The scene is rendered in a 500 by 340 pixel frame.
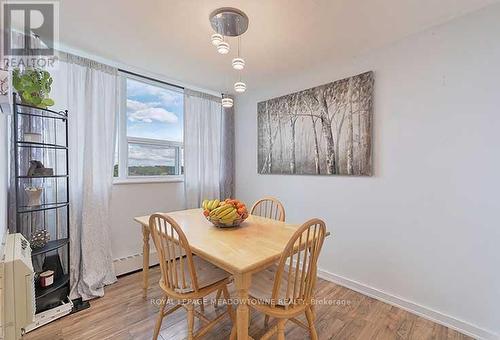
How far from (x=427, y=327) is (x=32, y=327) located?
9.83 feet

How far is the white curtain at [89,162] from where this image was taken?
213 cm

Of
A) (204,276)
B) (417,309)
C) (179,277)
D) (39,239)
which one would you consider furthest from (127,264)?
(417,309)

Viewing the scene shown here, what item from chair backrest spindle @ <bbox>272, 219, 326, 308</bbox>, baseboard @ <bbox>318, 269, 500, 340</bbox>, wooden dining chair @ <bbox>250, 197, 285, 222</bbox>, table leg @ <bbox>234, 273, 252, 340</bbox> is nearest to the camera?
table leg @ <bbox>234, 273, 252, 340</bbox>

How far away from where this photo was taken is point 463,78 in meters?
1.70

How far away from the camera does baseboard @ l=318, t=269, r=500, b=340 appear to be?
1632 mm

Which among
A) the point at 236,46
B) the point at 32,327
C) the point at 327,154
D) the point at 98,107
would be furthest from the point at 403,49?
the point at 32,327

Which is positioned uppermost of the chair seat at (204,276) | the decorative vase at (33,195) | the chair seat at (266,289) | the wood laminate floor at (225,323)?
the decorative vase at (33,195)

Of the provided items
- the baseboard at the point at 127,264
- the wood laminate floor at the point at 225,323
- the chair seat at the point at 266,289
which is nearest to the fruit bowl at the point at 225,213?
the chair seat at the point at 266,289

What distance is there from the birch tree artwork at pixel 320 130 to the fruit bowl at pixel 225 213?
3.87 feet

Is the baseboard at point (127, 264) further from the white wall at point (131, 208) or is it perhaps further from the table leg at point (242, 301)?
the table leg at point (242, 301)

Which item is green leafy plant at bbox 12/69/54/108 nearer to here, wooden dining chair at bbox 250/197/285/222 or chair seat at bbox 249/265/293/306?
wooden dining chair at bbox 250/197/285/222

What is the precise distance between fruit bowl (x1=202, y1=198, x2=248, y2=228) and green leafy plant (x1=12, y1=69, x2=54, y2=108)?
1555 mm

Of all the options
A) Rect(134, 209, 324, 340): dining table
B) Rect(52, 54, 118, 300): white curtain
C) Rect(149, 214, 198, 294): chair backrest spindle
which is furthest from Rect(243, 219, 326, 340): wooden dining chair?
Rect(52, 54, 118, 300): white curtain

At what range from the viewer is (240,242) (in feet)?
4.81
